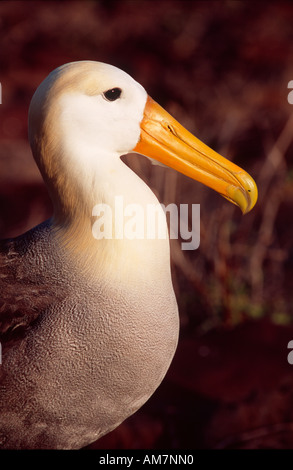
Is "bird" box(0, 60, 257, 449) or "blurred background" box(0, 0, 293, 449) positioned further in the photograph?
"blurred background" box(0, 0, 293, 449)

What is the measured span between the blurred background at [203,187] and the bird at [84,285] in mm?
1574

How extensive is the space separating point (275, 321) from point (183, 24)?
7.11 meters

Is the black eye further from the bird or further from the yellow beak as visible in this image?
the yellow beak

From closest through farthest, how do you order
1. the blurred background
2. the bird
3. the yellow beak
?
the bird < the yellow beak < the blurred background

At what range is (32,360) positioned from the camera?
193cm

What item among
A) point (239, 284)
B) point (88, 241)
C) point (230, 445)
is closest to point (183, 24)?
point (239, 284)

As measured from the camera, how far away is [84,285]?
199 centimetres

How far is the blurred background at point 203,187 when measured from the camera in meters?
3.67

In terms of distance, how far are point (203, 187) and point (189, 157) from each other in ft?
7.39

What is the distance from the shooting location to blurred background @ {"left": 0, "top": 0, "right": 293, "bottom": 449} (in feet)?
12.0

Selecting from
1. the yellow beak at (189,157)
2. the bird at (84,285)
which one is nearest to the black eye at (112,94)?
the bird at (84,285)

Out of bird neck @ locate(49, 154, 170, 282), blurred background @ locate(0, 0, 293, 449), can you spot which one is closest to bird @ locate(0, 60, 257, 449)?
bird neck @ locate(49, 154, 170, 282)

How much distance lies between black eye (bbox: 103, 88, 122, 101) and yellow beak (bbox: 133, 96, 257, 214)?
12cm

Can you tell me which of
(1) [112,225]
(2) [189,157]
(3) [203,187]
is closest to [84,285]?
(1) [112,225]
